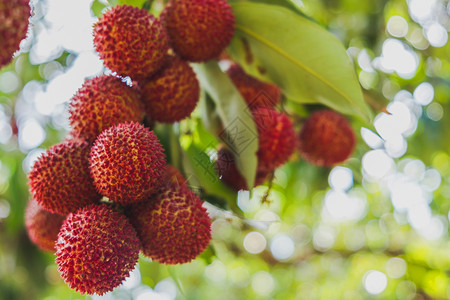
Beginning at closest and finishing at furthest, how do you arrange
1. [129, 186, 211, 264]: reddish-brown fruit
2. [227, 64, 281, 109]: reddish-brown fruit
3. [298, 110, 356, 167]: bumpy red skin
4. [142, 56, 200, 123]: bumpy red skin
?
[129, 186, 211, 264]: reddish-brown fruit → [142, 56, 200, 123]: bumpy red skin → [227, 64, 281, 109]: reddish-brown fruit → [298, 110, 356, 167]: bumpy red skin

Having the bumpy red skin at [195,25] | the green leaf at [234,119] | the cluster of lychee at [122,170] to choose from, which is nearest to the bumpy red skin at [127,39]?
the cluster of lychee at [122,170]

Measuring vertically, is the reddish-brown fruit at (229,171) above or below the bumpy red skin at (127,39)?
below

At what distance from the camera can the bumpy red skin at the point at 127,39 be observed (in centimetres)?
102

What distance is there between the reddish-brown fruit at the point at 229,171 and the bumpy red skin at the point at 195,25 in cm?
28

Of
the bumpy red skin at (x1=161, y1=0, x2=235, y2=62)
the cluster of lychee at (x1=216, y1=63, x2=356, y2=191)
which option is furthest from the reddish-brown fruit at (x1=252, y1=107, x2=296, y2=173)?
the bumpy red skin at (x1=161, y1=0, x2=235, y2=62)

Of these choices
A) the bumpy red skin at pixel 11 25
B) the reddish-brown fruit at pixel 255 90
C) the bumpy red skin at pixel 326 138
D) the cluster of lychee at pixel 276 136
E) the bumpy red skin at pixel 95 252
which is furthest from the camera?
the bumpy red skin at pixel 326 138

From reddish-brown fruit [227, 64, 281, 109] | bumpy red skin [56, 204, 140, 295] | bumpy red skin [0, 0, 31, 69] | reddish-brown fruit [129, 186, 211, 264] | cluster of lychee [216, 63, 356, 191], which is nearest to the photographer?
bumpy red skin [0, 0, 31, 69]

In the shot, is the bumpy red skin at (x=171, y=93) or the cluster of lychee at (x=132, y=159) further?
the bumpy red skin at (x=171, y=93)

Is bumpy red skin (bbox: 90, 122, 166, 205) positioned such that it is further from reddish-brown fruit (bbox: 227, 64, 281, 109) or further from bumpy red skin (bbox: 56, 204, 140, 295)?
reddish-brown fruit (bbox: 227, 64, 281, 109)

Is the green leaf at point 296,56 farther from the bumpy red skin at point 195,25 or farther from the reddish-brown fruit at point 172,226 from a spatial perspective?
the reddish-brown fruit at point 172,226

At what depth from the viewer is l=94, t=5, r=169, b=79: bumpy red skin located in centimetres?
102

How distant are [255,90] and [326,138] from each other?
1.21ft

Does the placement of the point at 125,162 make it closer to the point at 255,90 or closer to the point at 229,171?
the point at 229,171

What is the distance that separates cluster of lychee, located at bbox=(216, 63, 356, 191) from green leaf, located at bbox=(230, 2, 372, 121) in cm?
6
